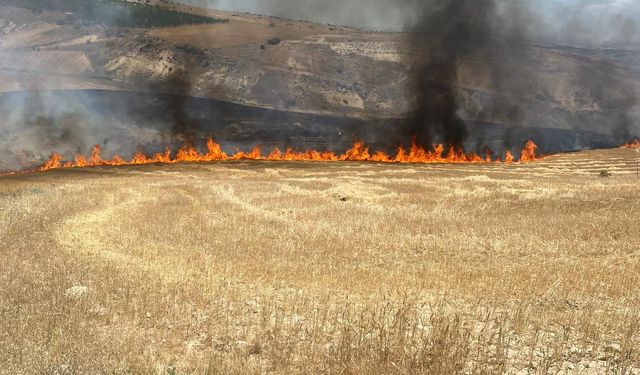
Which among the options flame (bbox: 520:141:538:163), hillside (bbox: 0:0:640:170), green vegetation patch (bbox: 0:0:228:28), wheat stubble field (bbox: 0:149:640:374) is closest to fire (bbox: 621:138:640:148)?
hillside (bbox: 0:0:640:170)

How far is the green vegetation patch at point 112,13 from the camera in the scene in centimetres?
11025

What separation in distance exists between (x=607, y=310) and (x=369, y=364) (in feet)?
16.5

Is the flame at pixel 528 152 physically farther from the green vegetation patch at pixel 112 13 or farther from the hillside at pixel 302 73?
the green vegetation patch at pixel 112 13

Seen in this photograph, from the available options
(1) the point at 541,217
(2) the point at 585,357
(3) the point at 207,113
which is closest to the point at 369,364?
(2) the point at 585,357

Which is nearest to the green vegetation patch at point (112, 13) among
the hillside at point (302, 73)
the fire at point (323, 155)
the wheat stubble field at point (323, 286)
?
the hillside at point (302, 73)

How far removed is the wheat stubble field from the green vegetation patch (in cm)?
10203

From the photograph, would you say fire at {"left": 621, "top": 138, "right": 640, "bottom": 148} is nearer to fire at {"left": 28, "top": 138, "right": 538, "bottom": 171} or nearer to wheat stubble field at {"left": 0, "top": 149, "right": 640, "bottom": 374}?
fire at {"left": 28, "top": 138, "right": 538, "bottom": 171}

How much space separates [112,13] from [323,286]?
125 meters

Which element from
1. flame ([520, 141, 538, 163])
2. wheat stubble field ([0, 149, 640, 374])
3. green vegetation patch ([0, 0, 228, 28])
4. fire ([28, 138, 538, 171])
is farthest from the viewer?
green vegetation patch ([0, 0, 228, 28])

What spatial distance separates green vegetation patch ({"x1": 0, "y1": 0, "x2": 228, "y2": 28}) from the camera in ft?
362

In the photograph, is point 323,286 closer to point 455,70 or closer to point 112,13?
point 455,70

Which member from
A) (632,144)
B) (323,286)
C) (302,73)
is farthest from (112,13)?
(323,286)

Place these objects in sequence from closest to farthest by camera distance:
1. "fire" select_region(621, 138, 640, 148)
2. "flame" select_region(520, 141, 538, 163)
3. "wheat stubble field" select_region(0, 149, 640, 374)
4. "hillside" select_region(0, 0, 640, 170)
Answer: "wheat stubble field" select_region(0, 149, 640, 374) < "flame" select_region(520, 141, 538, 163) < "fire" select_region(621, 138, 640, 148) < "hillside" select_region(0, 0, 640, 170)

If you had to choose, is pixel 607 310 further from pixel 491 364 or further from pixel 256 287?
pixel 256 287
